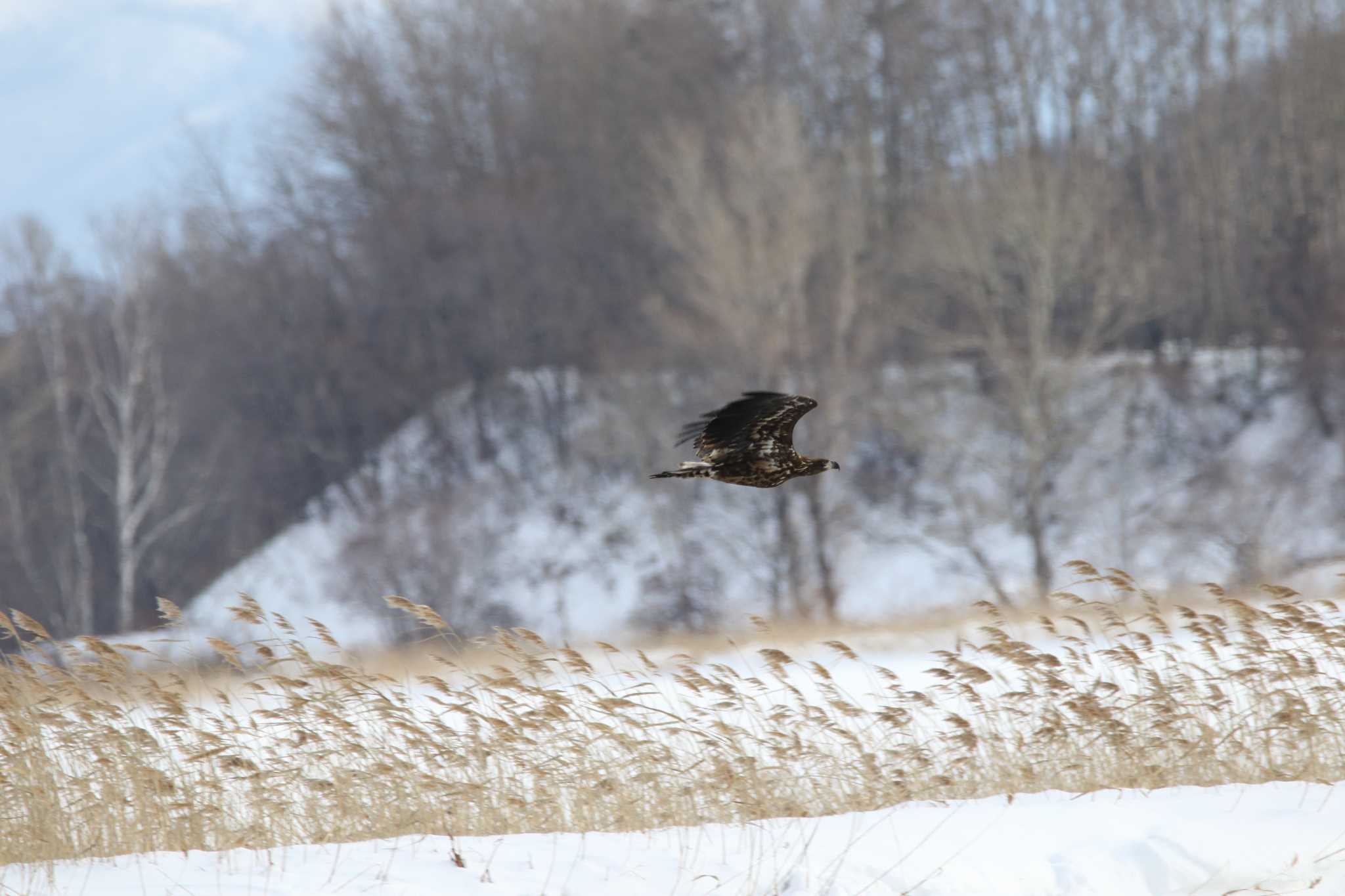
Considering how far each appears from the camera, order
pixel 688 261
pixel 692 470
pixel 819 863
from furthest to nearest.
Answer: pixel 688 261 → pixel 819 863 → pixel 692 470

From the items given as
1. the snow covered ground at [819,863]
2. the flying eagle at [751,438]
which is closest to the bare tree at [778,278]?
the snow covered ground at [819,863]

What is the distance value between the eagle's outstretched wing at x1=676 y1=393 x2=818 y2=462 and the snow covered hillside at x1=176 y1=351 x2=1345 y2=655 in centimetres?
1545

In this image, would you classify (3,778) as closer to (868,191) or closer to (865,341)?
(865,341)

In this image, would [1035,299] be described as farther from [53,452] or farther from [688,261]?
[53,452]

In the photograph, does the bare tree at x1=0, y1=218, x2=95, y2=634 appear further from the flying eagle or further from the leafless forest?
the flying eagle

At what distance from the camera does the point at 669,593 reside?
906 inches

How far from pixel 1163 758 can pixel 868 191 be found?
24449 mm

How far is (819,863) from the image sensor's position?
5.09 metres

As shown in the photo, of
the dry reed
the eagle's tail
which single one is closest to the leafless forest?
the dry reed

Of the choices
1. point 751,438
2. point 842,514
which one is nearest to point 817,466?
point 751,438

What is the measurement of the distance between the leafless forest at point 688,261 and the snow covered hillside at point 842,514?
0.26 metres

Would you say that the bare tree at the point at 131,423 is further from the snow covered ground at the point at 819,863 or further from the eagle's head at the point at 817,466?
the eagle's head at the point at 817,466

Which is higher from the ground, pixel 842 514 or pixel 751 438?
pixel 751 438

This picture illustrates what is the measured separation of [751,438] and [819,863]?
180cm
